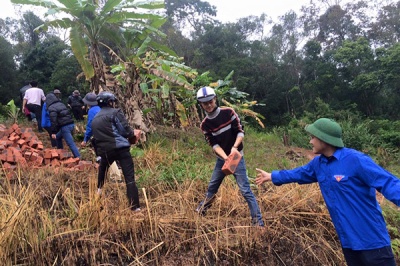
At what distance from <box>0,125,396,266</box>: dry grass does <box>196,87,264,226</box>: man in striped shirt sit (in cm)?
26

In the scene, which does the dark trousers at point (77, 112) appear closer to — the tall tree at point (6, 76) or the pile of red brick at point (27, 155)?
the pile of red brick at point (27, 155)

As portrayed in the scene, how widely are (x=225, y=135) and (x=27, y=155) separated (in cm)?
372

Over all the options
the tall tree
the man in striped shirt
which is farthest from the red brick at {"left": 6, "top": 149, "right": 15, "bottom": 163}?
the tall tree

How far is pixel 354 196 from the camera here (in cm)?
259

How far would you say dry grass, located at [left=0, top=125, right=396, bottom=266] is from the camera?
10.2ft

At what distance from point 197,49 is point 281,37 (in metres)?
9.58

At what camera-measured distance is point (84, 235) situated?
325 centimetres

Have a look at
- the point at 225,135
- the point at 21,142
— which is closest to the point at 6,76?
the point at 21,142

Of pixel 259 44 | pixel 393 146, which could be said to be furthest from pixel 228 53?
pixel 393 146

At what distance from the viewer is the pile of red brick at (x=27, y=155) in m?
5.59

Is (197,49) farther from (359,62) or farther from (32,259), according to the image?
(32,259)

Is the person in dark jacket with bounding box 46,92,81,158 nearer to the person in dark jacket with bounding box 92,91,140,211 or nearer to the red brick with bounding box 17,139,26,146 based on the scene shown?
the red brick with bounding box 17,139,26,146

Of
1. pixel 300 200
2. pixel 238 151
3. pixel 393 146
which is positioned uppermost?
pixel 238 151

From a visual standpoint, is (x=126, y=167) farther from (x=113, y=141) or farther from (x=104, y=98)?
(x=104, y=98)
